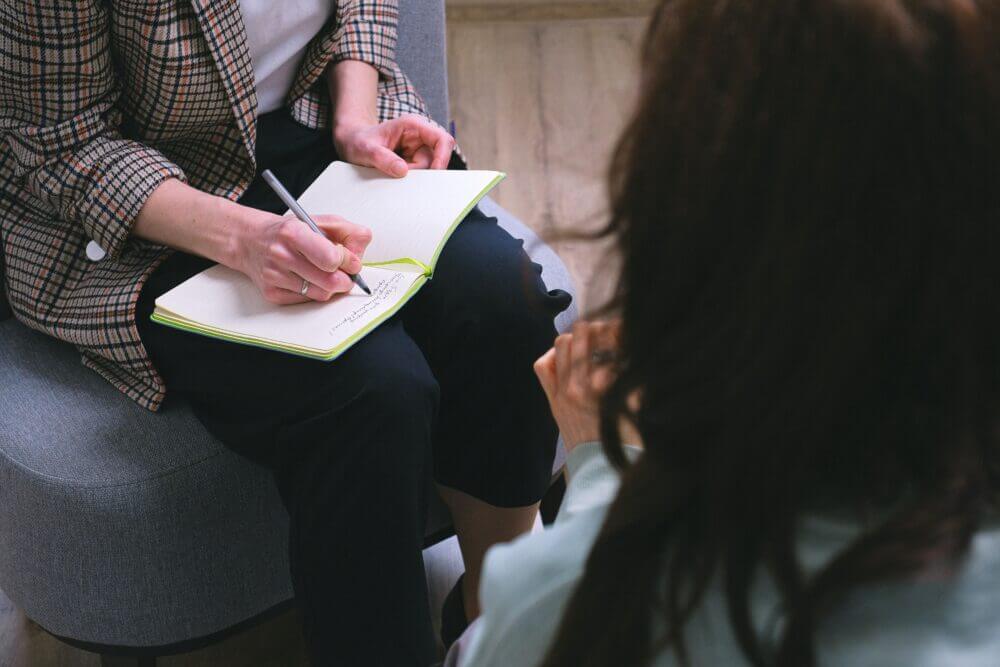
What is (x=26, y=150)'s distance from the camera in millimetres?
1035

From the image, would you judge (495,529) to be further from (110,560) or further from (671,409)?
(671,409)

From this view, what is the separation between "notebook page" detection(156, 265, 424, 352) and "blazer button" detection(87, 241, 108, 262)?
122 millimetres

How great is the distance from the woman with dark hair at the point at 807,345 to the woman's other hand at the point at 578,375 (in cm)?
14

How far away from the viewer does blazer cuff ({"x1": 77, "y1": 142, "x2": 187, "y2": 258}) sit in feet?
3.34

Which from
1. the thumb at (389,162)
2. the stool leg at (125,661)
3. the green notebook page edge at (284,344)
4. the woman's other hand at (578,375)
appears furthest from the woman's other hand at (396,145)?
the stool leg at (125,661)

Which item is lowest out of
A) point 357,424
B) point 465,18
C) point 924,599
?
point 465,18

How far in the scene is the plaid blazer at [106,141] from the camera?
1.00m

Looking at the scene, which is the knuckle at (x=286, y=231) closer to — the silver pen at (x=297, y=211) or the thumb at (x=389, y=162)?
the silver pen at (x=297, y=211)

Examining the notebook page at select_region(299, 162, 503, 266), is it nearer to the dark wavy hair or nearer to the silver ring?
the silver ring

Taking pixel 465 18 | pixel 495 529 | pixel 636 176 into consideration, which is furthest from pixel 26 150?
pixel 465 18

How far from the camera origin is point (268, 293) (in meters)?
0.96

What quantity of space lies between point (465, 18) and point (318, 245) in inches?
86.3

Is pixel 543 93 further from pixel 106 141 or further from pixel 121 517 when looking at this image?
pixel 121 517

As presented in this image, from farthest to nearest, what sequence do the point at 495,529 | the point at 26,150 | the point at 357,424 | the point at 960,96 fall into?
the point at 495,529 → the point at 26,150 → the point at 357,424 → the point at 960,96
